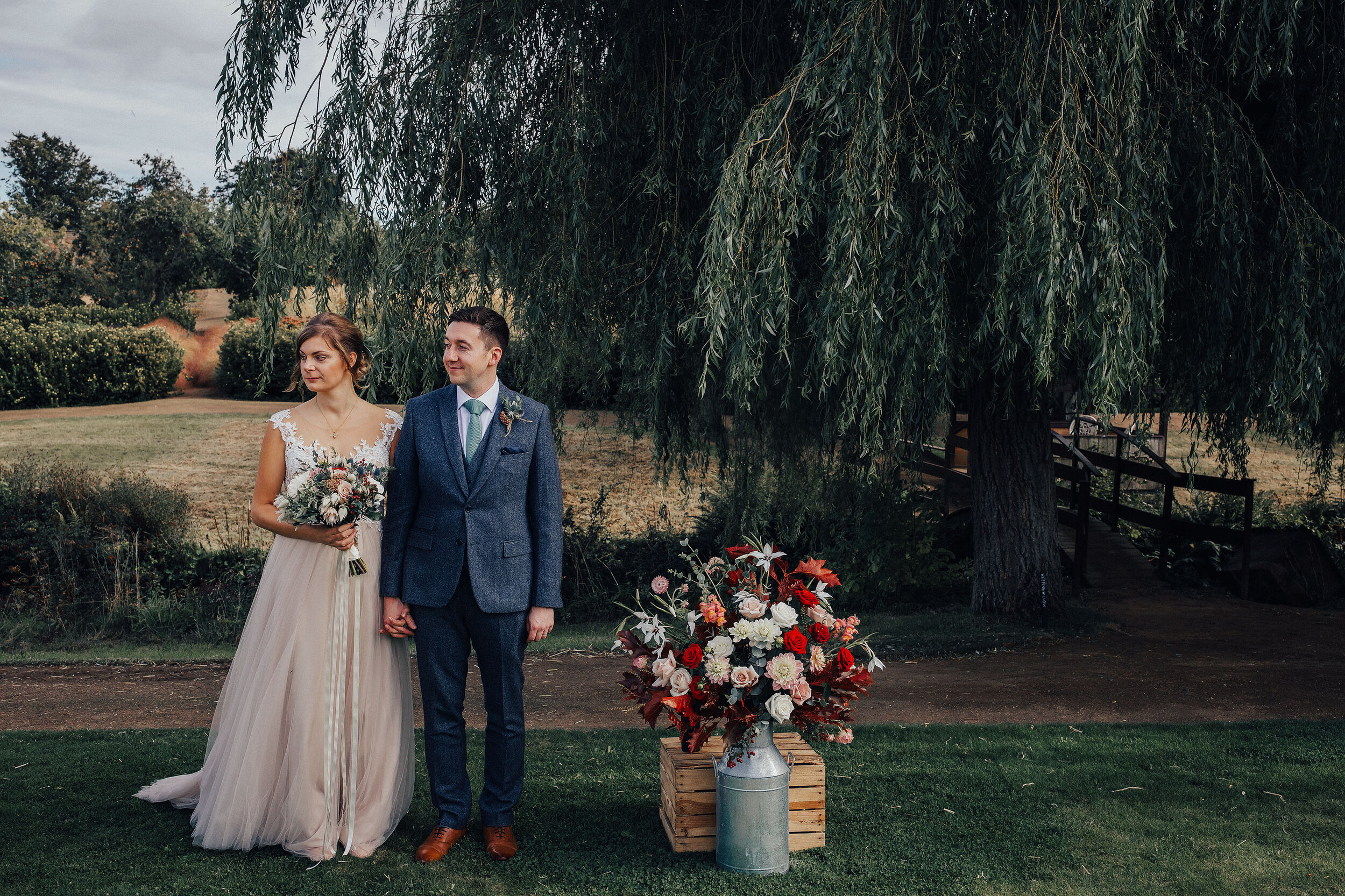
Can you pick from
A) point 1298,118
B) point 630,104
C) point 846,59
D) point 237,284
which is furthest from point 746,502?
point 237,284

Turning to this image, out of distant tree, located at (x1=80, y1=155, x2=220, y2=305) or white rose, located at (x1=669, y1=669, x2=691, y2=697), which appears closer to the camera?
white rose, located at (x1=669, y1=669, x2=691, y2=697)

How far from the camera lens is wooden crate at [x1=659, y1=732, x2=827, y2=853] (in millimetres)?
3559

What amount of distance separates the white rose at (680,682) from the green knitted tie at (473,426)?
3.51ft

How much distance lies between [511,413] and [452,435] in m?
0.23

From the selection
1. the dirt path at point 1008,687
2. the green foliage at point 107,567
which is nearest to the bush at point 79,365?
the green foliage at point 107,567

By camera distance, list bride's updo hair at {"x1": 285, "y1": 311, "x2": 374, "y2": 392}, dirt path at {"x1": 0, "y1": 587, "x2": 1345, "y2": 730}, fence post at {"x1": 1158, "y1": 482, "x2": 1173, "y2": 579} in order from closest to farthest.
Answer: bride's updo hair at {"x1": 285, "y1": 311, "x2": 374, "y2": 392}, dirt path at {"x1": 0, "y1": 587, "x2": 1345, "y2": 730}, fence post at {"x1": 1158, "y1": 482, "x2": 1173, "y2": 579}

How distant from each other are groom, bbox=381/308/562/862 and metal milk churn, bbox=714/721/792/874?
2.61 ft

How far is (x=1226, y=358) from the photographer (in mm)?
6094

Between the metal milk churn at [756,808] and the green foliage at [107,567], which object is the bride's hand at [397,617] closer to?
the metal milk churn at [756,808]

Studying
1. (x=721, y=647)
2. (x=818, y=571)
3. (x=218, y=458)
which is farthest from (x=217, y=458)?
(x=818, y=571)

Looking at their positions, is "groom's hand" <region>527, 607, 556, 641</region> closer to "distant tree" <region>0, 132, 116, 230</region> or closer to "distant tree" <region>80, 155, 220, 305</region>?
"distant tree" <region>80, 155, 220, 305</region>


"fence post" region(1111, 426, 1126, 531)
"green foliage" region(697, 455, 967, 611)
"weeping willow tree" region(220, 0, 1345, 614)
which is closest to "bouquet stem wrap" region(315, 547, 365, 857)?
"weeping willow tree" region(220, 0, 1345, 614)

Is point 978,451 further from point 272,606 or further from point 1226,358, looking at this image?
point 272,606

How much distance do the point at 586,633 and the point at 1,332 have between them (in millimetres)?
18345
